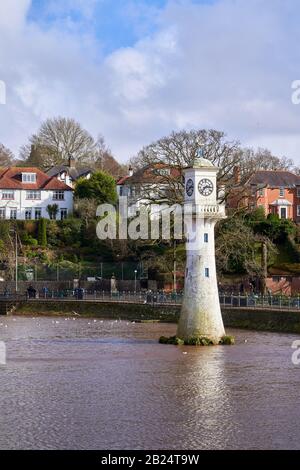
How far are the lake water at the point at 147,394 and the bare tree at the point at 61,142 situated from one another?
68007 mm

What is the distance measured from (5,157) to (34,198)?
29.5 meters

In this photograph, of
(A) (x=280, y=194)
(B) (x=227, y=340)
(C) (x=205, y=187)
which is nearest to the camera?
(C) (x=205, y=187)

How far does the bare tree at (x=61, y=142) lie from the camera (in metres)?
116

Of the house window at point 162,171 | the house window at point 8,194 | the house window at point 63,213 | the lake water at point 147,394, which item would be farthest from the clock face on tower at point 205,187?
the house window at point 8,194

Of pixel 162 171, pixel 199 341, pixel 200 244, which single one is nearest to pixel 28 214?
pixel 162 171

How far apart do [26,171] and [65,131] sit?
70.1ft

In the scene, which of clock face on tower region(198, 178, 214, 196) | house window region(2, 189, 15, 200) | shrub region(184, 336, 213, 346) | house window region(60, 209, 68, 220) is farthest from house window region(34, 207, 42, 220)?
clock face on tower region(198, 178, 214, 196)

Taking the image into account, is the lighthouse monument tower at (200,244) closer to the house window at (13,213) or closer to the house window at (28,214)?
the house window at (28,214)

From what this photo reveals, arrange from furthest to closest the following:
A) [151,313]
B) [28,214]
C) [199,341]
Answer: [28,214] → [151,313] → [199,341]

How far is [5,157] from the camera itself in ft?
403

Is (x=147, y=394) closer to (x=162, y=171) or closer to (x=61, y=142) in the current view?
(x=162, y=171)

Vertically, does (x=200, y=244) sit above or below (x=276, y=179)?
below

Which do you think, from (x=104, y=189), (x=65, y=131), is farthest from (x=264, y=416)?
(x=65, y=131)
